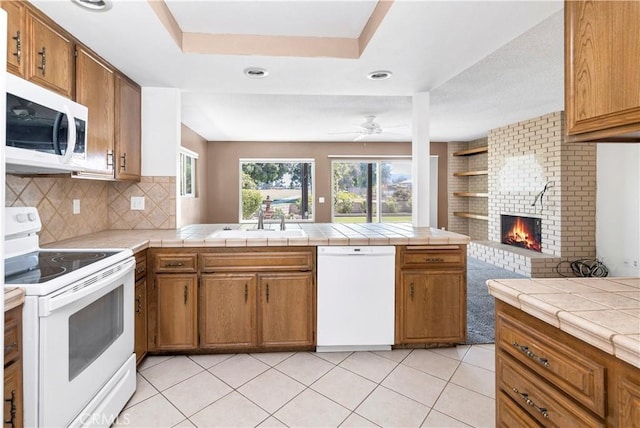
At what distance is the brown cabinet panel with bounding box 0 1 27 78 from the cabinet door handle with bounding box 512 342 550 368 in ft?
7.81

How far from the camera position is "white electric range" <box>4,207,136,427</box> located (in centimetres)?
126

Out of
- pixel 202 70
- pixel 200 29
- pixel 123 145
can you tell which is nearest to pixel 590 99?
pixel 200 29

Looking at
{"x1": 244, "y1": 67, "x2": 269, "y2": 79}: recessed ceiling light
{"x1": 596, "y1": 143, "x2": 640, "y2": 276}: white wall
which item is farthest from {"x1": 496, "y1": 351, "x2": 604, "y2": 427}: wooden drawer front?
{"x1": 596, "y1": 143, "x2": 640, "y2": 276}: white wall

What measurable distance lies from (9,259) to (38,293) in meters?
0.63

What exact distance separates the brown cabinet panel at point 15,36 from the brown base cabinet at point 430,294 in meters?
2.39

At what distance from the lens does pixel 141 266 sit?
227 centimetres

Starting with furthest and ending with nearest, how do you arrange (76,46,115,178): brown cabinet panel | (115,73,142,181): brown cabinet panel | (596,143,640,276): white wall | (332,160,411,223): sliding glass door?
(332,160,411,223): sliding glass door, (596,143,640,276): white wall, (115,73,142,181): brown cabinet panel, (76,46,115,178): brown cabinet panel

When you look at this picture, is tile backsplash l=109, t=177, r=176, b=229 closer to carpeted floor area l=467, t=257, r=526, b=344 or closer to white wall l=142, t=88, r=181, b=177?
white wall l=142, t=88, r=181, b=177

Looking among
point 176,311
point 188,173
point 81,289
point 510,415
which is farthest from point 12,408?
point 188,173

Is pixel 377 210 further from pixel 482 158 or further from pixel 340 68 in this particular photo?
pixel 340 68

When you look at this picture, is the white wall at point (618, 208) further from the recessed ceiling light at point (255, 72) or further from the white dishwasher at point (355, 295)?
the recessed ceiling light at point (255, 72)

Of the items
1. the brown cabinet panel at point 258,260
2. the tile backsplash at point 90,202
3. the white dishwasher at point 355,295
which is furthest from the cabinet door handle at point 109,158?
the white dishwasher at point 355,295

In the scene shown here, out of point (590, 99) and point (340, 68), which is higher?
point (340, 68)

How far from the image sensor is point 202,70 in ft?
8.50
